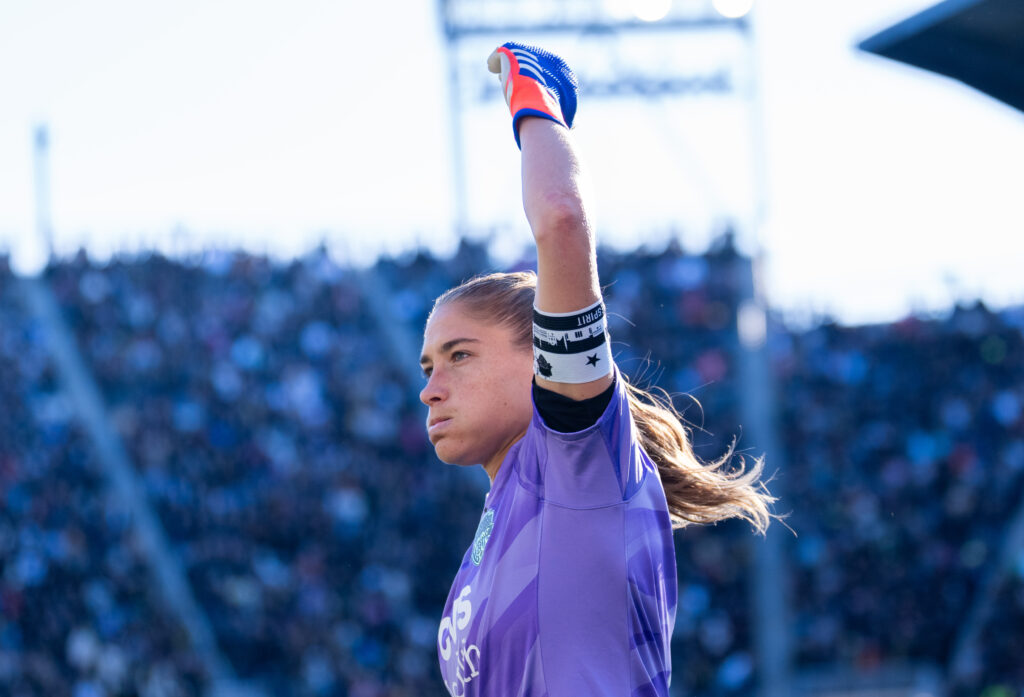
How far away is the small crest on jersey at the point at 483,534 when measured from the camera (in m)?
2.06

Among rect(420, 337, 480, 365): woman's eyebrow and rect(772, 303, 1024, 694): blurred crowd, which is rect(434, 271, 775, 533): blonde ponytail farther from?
rect(772, 303, 1024, 694): blurred crowd

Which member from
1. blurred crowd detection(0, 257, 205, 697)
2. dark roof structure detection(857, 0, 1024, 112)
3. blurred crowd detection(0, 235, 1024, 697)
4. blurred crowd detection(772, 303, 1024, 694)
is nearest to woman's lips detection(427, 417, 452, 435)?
dark roof structure detection(857, 0, 1024, 112)

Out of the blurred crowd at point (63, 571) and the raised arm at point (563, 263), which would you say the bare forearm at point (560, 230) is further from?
the blurred crowd at point (63, 571)

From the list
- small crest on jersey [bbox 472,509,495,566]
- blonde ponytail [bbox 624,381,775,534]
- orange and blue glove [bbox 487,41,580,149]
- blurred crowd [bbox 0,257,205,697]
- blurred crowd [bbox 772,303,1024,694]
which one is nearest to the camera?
orange and blue glove [bbox 487,41,580,149]

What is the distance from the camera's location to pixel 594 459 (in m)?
1.75

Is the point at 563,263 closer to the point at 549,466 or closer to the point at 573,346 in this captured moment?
the point at 573,346

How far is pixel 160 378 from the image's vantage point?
1540 cm

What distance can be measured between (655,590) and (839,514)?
13843 mm

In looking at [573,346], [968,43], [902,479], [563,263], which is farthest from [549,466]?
[902,479]

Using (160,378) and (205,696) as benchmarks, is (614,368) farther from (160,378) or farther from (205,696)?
(160,378)

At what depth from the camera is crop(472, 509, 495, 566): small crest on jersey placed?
6.75 ft

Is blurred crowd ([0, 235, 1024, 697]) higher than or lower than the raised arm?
lower

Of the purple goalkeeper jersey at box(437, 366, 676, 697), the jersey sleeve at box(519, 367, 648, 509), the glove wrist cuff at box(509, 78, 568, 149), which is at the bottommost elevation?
the purple goalkeeper jersey at box(437, 366, 676, 697)

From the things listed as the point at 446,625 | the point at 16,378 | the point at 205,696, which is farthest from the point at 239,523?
the point at 446,625
